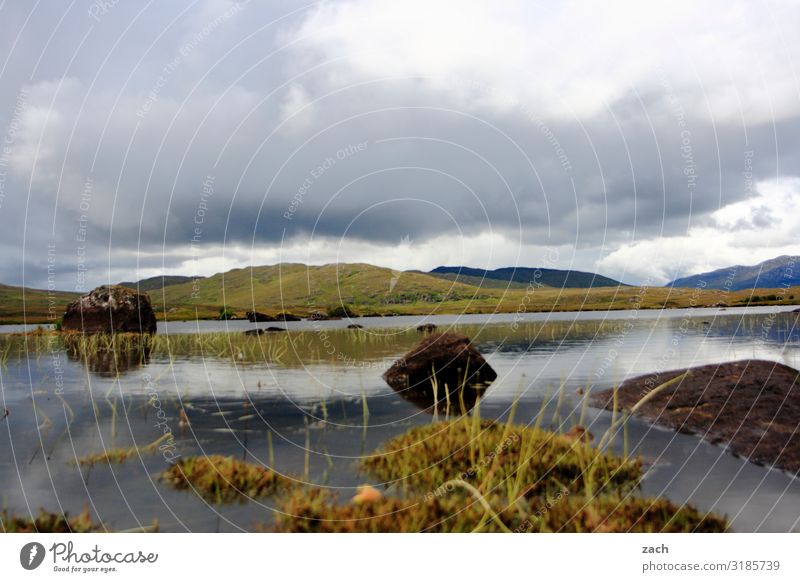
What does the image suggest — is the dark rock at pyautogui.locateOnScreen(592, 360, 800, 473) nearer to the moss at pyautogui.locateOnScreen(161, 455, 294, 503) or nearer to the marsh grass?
the moss at pyautogui.locateOnScreen(161, 455, 294, 503)

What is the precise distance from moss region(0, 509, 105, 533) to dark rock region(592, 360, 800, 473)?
11933 millimetres

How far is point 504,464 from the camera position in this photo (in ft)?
30.4

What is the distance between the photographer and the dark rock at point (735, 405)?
10719mm

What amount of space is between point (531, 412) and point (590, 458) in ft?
14.8

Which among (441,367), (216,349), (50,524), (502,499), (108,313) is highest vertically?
(108,313)

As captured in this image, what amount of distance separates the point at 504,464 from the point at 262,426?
244 inches

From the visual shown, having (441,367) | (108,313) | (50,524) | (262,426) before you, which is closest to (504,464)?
(262,426)

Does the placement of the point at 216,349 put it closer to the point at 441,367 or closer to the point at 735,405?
the point at 441,367

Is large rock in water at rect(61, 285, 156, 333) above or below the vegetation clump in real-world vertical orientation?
above

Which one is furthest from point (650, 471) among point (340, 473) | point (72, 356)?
point (72, 356)

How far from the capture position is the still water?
826 cm

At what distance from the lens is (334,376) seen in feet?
65.7

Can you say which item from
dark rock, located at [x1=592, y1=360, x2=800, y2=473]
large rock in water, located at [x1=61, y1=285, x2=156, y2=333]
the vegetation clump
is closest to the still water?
the vegetation clump

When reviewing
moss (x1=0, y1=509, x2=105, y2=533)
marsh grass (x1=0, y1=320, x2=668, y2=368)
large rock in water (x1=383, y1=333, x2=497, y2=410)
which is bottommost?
moss (x1=0, y1=509, x2=105, y2=533)
